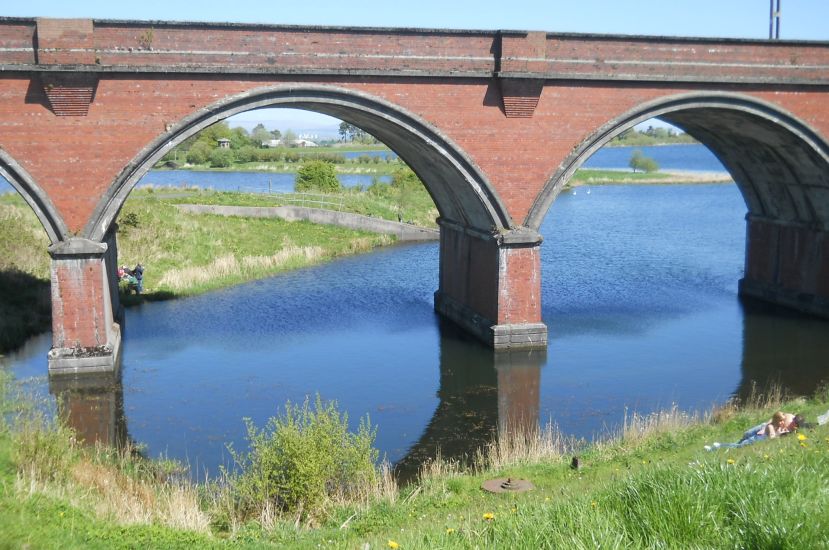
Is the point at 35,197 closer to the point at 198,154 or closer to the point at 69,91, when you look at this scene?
the point at 69,91

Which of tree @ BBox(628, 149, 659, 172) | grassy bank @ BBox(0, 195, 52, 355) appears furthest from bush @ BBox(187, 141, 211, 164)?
grassy bank @ BBox(0, 195, 52, 355)

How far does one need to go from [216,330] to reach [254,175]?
2578 inches

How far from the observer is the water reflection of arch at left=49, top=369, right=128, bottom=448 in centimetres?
1681

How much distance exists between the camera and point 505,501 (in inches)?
433

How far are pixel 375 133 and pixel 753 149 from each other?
12.3 m

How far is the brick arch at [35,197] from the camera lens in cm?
1917

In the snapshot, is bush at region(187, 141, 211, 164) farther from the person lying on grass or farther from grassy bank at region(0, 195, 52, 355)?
the person lying on grass

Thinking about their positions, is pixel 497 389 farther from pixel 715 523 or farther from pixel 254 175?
pixel 254 175

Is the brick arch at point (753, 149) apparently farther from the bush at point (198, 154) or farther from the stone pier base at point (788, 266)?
the bush at point (198, 154)

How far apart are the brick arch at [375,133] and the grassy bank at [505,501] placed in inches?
294

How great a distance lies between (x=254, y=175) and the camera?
88.6m

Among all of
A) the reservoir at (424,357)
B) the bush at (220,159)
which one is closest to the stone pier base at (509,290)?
the reservoir at (424,357)

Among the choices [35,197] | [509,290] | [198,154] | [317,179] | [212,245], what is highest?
[198,154]

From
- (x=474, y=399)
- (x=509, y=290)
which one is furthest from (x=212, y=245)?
(x=474, y=399)
